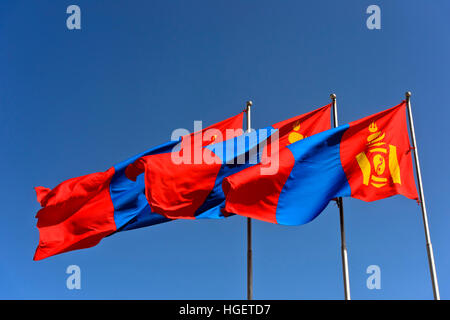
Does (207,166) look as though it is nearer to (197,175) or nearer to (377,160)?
(197,175)

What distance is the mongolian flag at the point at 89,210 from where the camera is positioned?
59.7 ft

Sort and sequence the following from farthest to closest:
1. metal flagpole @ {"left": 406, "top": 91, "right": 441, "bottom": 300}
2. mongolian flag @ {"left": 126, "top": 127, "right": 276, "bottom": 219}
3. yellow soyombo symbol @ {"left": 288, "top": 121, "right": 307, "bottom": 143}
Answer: yellow soyombo symbol @ {"left": 288, "top": 121, "right": 307, "bottom": 143} < mongolian flag @ {"left": 126, "top": 127, "right": 276, "bottom": 219} < metal flagpole @ {"left": 406, "top": 91, "right": 441, "bottom": 300}

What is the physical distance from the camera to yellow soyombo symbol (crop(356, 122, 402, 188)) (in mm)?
16922

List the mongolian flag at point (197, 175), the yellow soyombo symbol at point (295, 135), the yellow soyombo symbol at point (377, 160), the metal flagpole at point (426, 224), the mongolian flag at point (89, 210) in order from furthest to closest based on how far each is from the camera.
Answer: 1. the yellow soyombo symbol at point (295, 135)
2. the mongolian flag at point (89, 210)
3. the mongolian flag at point (197, 175)
4. the yellow soyombo symbol at point (377, 160)
5. the metal flagpole at point (426, 224)

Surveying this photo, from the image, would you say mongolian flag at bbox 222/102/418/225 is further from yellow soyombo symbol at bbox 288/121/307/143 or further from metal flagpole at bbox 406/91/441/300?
yellow soyombo symbol at bbox 288/121/307/143

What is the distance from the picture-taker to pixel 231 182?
16016 millimetres

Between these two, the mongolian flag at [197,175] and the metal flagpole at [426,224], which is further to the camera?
the mongolian flag at [197,175]

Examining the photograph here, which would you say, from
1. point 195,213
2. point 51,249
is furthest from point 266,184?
point 51,249

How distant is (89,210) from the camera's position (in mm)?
18641

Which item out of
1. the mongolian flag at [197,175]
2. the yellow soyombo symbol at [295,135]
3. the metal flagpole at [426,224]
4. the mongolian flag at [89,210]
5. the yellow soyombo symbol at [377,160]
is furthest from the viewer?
the yellow soyombo symbol at [295,135]

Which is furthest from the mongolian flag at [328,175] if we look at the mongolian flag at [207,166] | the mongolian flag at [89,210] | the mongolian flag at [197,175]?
the mongolian flag at [89,210]

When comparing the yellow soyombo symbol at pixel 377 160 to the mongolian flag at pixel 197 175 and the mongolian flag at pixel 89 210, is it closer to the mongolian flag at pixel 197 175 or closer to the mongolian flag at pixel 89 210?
the mongolian flag at pixel 197 175

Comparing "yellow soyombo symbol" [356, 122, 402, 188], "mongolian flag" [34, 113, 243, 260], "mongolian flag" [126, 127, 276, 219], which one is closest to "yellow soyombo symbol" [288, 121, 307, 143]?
"mongolian flag" [126, 127, 276, 219]
